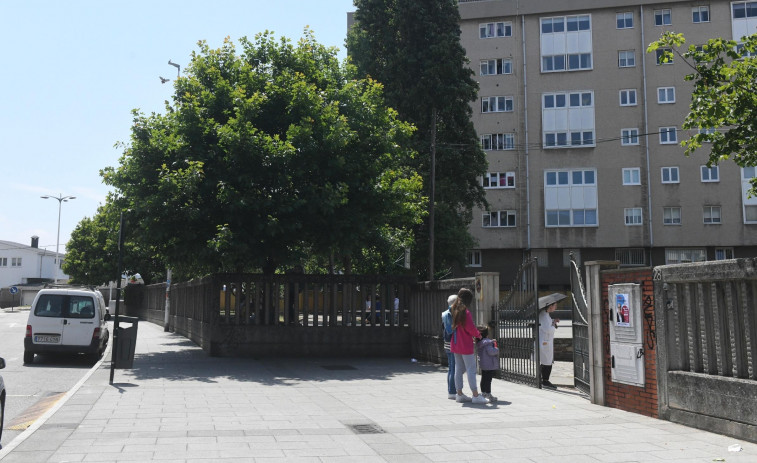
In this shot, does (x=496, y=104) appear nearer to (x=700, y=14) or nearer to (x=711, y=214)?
(x=700, y=14)

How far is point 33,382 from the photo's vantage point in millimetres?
13828

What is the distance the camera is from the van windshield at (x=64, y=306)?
17.2 metres

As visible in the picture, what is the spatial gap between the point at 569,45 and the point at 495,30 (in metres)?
5.31

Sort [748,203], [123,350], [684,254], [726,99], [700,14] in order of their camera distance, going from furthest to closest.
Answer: [700,14] < [684,254] < [748,203] < [123,350] < [726,99]

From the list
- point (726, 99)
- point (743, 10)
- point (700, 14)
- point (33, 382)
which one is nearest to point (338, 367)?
point (33, 382)

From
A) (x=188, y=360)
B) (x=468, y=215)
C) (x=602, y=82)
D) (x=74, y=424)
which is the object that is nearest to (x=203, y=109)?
(x=188, y=360)

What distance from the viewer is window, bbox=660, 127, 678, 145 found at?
45938 millimetres

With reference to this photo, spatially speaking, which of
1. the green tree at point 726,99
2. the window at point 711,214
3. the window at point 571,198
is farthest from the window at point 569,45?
the green tree at point 726,99

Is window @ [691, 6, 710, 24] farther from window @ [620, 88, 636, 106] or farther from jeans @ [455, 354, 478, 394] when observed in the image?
jeans @ [455, 354, 478, 394]

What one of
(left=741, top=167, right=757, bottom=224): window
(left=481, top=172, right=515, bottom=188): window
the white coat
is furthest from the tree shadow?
(left=741, top=167, right=757, bottom=224): window

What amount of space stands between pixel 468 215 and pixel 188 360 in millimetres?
22037

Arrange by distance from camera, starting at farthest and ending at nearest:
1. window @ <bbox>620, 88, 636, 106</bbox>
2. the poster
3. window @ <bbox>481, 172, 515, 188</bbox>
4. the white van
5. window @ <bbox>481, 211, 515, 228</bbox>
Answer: window @ <bbox>481, 172, 515, 188</bbox>
window @ <bbox>481, 211, 515, 228</bbox>
window @ <bbox>620, 88, 636, 106</bbox>
the white van
the poster

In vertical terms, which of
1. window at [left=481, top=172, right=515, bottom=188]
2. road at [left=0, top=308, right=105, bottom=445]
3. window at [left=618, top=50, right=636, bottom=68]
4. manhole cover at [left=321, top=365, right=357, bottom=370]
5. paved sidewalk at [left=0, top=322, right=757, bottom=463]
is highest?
window at [left=618, top=50, right=636, bottom=68]

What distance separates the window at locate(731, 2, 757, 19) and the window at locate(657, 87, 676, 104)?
6.65 meters
